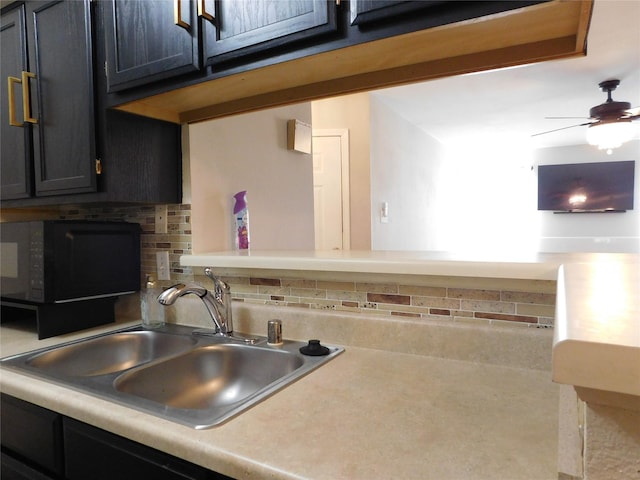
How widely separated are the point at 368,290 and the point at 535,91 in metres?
3.13

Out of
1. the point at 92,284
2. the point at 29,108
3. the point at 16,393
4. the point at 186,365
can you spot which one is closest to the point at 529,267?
the point at 186,365

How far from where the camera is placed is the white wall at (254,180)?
154 centimetres

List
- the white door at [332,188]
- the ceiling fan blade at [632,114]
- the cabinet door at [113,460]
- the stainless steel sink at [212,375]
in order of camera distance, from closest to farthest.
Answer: the cabinet door at [113,460]
the stainless steel sink at [212,375]
the ceiling fan blade at [632,114]
the white door at [332,188]

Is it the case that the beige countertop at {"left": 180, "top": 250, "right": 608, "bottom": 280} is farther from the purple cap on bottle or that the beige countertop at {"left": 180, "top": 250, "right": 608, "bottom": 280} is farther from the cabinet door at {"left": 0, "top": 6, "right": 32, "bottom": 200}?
the cabinet door at {"left": 0, "top": 6, "right": 32, "bottom": 200}

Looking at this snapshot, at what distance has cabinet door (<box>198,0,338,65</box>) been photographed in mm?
877

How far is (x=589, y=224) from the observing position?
5.64 m

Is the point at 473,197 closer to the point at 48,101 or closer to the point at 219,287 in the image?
the point at 219,287

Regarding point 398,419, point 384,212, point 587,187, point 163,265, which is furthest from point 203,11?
point 587,187

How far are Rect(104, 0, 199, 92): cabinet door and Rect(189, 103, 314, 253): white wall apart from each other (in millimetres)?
343

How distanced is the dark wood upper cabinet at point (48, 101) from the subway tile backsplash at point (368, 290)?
32 cm

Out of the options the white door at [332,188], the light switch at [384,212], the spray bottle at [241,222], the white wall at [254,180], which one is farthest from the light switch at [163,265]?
the light switch at [384,212]

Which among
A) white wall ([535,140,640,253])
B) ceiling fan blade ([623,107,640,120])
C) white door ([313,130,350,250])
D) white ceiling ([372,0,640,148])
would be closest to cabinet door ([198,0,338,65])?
white ceiling ([372,0,640,148])

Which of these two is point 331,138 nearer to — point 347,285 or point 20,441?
point 347,285

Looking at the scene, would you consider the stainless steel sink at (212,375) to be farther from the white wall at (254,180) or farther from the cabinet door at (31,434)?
the white wall at (254,180)
